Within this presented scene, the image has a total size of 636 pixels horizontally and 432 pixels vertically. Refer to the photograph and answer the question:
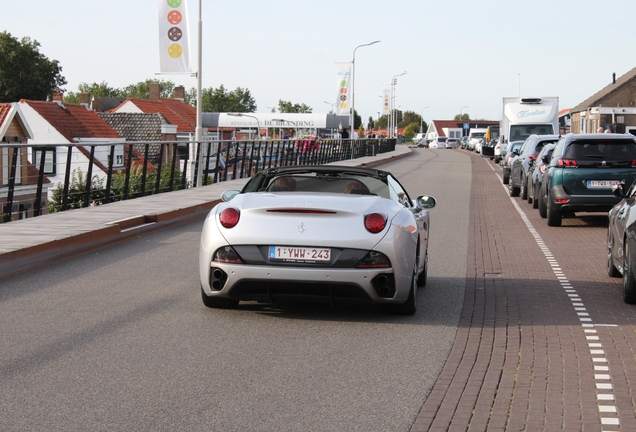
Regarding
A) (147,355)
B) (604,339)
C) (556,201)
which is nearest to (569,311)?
(604,339)

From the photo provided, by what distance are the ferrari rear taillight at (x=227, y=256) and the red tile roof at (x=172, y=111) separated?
96947 mm

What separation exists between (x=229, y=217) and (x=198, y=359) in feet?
5.45

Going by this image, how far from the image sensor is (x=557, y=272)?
10703 millimetres

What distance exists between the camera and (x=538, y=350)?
6664 mm

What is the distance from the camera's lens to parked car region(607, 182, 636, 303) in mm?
8500

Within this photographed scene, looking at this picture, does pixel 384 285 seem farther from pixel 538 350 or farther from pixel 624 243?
pixel 624 243

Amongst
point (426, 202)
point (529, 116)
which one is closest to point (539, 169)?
point (426, 202)

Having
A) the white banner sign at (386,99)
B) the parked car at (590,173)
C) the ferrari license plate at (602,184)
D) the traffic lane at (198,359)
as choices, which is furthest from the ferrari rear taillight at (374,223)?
the white banner sign at (386,99)

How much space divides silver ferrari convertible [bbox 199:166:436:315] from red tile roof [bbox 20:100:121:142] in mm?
56288

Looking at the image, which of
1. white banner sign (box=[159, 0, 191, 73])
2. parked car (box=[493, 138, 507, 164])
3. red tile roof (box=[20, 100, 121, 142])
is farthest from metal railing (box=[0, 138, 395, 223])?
red tile roof (box=[20, 100, 121, 142])

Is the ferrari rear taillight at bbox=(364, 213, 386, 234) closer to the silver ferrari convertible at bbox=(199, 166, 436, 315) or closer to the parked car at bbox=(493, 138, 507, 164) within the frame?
the silver ferrari convertible at bbox=(199, 166, 436, 315)

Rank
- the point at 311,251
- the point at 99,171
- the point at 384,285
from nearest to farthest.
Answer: the point at 311,251 < the point at 384,285 < the point at 99,171

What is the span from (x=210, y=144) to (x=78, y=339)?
21.2 m

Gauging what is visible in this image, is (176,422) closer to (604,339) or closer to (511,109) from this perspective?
(604,339)
